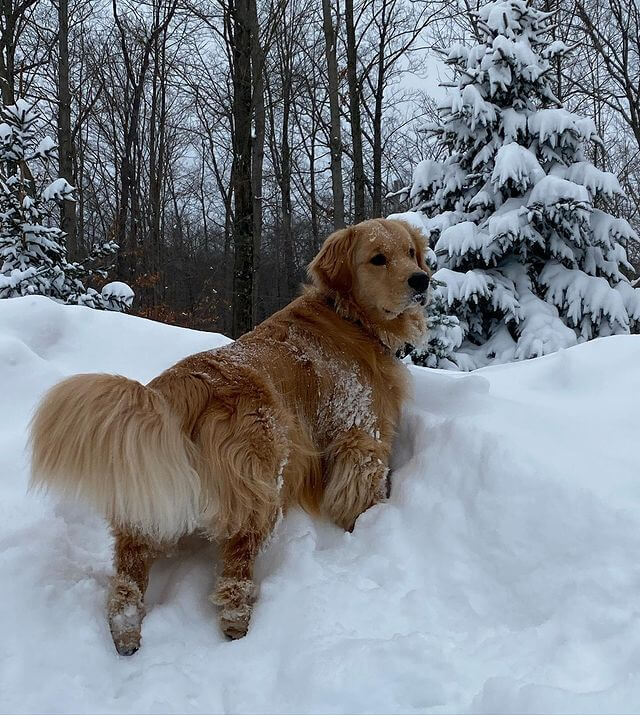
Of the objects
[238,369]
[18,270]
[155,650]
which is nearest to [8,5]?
[18,270]

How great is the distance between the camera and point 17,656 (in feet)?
6.24

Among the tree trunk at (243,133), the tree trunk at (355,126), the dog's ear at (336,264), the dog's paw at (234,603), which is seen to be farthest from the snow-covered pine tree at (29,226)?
the tree trunk at (355,126)

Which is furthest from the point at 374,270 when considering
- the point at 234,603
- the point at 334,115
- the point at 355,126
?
the point at 355,126

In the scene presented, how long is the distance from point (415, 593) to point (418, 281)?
1671mm

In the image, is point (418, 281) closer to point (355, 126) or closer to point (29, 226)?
point (29, 226)

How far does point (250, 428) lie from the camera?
2.46m

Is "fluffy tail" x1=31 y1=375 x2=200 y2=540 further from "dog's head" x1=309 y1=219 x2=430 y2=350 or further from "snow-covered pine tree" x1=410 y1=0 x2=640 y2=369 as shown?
"snow-covered pine tree" x1=410 y1=0 x2=640 y2=369

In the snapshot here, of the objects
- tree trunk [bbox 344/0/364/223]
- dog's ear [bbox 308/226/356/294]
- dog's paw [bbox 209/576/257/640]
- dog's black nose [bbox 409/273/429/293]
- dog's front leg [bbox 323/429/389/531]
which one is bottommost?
dog's paw [bbox 209/576/257/640]

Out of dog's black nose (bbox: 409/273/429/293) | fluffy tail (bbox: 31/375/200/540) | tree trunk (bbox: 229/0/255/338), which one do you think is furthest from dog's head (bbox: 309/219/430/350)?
tree trunk (bbox: 229/0/255/338)

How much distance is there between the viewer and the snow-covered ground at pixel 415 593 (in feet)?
5.76

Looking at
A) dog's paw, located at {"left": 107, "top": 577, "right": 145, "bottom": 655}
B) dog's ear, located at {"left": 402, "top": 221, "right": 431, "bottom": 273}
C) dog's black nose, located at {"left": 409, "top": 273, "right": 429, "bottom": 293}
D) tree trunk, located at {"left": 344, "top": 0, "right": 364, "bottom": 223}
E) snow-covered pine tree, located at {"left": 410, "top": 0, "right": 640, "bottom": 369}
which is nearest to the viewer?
dog's paw, located at {"left": 107, "top": 577, "right": 145, "bottom": 655}

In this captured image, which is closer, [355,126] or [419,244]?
[419,244]

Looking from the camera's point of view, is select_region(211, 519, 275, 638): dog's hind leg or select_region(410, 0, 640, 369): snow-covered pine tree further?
select_region(410, 0, 640, 369): snow-covered pine tree

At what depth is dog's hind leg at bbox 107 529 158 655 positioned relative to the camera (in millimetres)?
2012
